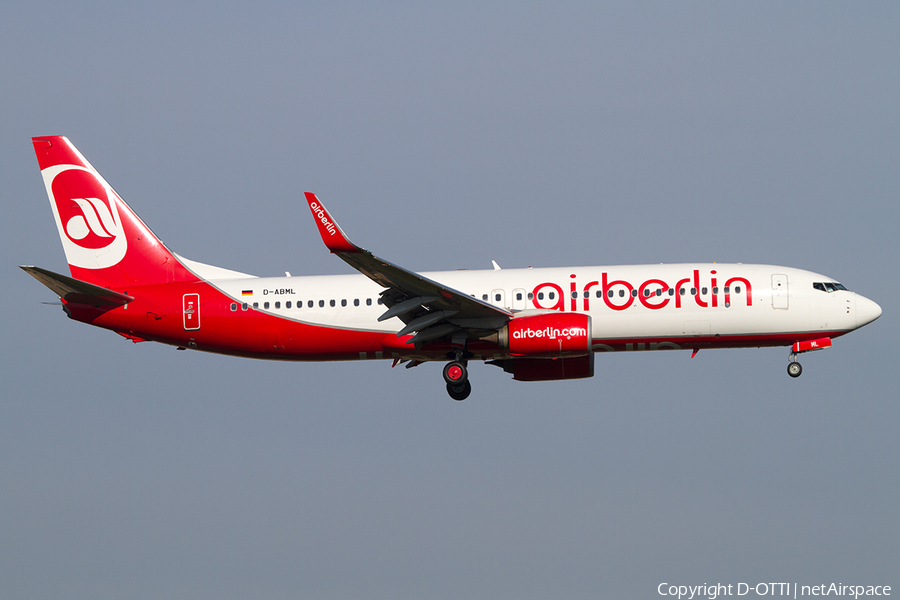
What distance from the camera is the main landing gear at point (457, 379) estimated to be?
36.5 metres

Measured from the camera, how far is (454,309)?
116 feet

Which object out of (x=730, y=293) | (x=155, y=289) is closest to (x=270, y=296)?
(x=155, y=289)

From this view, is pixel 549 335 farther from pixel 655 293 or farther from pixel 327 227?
pixel 327 227

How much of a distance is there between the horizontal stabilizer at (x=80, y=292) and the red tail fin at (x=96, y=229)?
4.20ft

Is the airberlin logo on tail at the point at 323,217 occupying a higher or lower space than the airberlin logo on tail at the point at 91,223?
lower

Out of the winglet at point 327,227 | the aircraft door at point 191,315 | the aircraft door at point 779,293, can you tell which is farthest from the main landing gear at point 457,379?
the aircraft door at point 779,293

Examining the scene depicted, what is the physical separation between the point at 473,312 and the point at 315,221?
749 cm

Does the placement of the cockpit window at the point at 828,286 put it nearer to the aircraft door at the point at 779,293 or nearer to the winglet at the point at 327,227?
the aircraft door at the point at 779,293

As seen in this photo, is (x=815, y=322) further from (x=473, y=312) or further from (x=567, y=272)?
(x=473, y=312)

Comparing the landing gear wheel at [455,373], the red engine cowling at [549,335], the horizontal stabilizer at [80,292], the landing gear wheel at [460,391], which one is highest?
the horizontal stabilizer at [80,292]

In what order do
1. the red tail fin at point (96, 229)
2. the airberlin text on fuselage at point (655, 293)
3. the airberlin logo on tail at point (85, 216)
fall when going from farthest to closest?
the airberlin logo on tail at point (85, 216) < the red tail fin at point (96, 229) < the airberlin text on fuselage at point (655, 293)

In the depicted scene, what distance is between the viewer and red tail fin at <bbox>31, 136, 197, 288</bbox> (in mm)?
38969

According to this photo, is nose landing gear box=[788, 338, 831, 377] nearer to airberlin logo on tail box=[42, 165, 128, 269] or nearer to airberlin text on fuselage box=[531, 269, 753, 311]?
airberlin text on fuselage box=[531, 269, 753, 311]

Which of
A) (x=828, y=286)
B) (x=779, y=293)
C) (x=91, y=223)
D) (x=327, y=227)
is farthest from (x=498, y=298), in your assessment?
(x=91, y=223)
